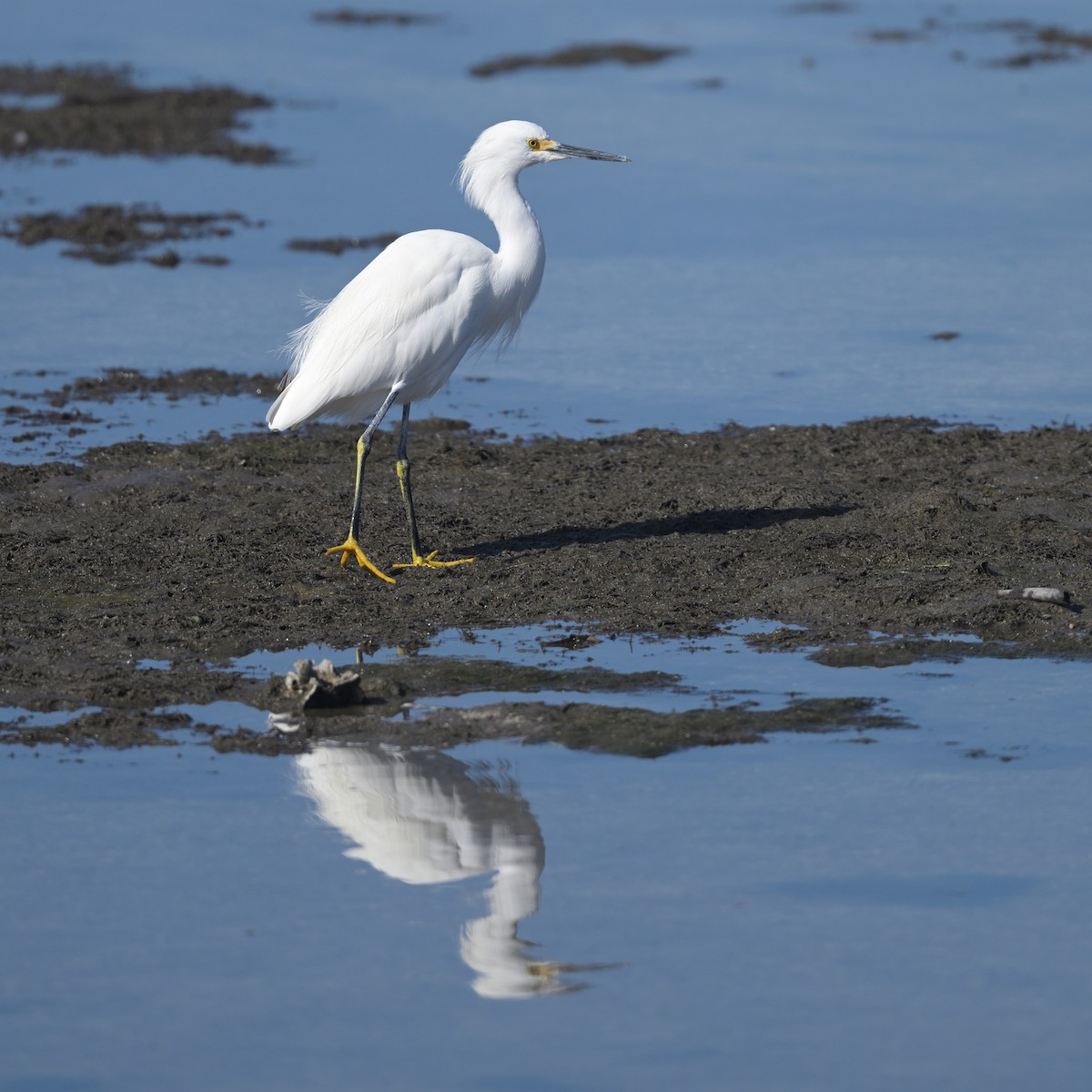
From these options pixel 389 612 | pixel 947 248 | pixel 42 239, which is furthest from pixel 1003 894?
pixel 42 239

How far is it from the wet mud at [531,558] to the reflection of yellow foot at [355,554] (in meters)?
0.05

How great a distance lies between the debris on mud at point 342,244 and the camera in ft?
57.2

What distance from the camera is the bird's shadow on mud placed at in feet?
31.5

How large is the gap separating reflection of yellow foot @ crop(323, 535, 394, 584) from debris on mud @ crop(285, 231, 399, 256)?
8.37 m

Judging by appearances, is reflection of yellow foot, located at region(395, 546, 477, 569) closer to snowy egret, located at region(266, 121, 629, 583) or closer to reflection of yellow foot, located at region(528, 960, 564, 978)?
snowy egret, located at region(266, 121, 629, 583)

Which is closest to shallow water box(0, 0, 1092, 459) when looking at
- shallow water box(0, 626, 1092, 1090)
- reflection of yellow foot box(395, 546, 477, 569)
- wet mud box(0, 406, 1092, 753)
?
wet mud box(0, 406, 1092, 753)

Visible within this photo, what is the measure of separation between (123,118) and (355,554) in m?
17.1

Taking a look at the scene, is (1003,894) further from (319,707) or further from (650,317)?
(650,317)

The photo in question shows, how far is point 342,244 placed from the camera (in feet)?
57.7

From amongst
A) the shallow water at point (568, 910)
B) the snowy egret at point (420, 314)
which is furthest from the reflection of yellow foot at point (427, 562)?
the shallow water at point (568, 910)

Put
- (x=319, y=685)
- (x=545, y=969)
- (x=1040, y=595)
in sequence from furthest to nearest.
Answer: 1. (x=1040, y=595)
2. (x=319, y=685)
3. (x=545, y=969)

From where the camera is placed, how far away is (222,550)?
9414 millimetres

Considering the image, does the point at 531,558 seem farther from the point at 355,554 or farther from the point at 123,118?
the point at 123,118

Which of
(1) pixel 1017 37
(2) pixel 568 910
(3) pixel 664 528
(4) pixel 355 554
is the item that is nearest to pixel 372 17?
(1) pixel 1017 37
